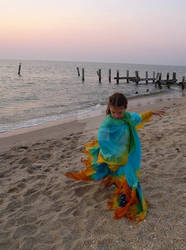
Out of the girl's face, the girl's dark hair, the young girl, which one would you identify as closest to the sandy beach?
the young girl

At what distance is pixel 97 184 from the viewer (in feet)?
12.3

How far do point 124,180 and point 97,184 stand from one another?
87 centimetres

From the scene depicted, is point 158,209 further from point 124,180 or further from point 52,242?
point 52,242

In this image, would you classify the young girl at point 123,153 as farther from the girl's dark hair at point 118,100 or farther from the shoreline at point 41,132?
the shoreline at point 41,132

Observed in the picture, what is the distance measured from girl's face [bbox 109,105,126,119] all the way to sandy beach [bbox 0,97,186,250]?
1.29 m

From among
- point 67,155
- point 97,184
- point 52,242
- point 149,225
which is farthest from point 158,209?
point 67,155

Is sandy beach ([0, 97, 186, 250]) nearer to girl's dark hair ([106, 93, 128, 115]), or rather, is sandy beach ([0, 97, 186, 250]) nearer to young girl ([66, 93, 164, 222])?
young girl ([66, 93, 164, 222])

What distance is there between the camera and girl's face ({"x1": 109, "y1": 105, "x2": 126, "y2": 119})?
2791mm

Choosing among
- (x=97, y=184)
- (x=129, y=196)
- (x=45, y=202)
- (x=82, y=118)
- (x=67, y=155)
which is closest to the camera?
(x=129, y=196)

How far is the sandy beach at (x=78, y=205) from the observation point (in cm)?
257

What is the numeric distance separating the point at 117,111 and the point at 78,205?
4.90 ft

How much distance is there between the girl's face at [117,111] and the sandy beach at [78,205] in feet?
4.24

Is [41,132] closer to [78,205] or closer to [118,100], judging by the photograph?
[78,205]

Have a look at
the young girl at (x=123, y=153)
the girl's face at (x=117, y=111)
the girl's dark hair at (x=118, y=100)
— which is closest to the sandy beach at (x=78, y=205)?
the young girl at (x=123, y=153)
